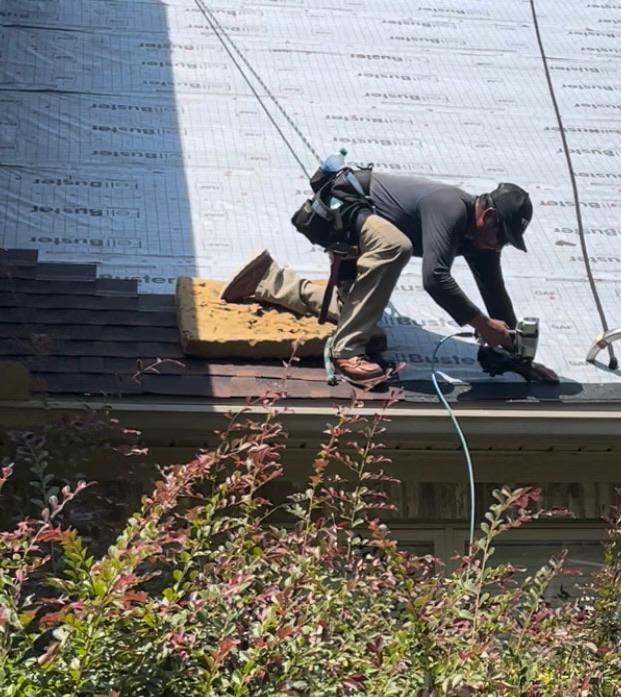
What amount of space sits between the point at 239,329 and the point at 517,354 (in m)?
1.30

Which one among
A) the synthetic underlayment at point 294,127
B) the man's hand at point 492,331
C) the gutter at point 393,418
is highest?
the synthetic underlayment at point 294,127

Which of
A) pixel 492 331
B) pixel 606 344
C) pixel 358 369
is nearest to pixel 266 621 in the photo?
pixel 358 369

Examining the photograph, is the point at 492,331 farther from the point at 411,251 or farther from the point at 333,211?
the point at 333,211

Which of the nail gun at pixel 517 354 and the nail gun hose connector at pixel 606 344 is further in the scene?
the nail gun hose connector at pixel 606 344

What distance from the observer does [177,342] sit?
5762 mm

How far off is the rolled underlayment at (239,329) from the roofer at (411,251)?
4.0 inches

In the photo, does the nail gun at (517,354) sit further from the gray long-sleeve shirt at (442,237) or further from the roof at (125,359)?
the gray long-sleeve shirt at (442,237)

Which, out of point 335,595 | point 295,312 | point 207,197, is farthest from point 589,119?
point 335,595

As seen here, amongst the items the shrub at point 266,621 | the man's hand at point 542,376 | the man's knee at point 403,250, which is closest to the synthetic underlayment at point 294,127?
the man's hand at point 542,376

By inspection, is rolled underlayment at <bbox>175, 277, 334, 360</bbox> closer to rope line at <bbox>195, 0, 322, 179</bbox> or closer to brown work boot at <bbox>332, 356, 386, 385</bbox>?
brown work boot at <bbox>332, 356, 386, 385</bbox>

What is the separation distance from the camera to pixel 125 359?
556 centimetres

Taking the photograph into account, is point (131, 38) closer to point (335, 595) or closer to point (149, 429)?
Answer: point (149, 429)

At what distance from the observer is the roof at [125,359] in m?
5.34

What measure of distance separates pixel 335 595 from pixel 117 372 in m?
2.17
